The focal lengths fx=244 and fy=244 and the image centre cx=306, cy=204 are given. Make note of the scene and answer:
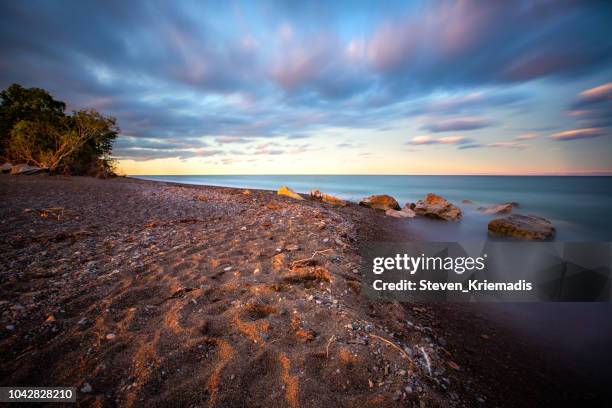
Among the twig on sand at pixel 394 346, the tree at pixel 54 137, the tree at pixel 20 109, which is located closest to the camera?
the twig on sand at pixel 394 346

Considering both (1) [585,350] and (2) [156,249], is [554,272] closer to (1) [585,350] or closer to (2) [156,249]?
(1) [585,350]

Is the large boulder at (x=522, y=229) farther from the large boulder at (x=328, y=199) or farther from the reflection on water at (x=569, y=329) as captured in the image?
the large boulder at (x=328, y=199)

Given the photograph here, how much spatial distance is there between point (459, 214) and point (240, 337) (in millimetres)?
12831

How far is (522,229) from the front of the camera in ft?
27.0

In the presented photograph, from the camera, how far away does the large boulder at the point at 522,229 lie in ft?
26.4

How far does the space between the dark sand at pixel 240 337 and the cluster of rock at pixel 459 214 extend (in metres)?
6.48

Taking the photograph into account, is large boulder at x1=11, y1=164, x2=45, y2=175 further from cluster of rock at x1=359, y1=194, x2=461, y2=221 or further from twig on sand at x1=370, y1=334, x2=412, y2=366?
twig on sand at x1=370, y1=334, x2=412, y2=366

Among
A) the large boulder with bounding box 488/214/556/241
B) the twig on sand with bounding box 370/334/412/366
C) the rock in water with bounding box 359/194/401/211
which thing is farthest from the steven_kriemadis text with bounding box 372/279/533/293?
the rock in water with bounding box 359/194/401/211

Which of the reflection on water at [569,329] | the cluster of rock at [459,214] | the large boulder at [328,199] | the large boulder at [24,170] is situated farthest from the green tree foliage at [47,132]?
the reflection on water at [569,329]

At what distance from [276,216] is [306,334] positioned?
521 cm

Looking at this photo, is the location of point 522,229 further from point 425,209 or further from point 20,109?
point 20,109

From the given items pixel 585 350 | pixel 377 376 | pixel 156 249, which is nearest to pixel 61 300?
pixel 156 249

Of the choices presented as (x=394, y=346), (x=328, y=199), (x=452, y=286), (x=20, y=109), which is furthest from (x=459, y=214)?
(x=20, y=109)

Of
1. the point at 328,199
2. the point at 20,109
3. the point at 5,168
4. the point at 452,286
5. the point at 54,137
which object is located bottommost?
the point at 452,286
